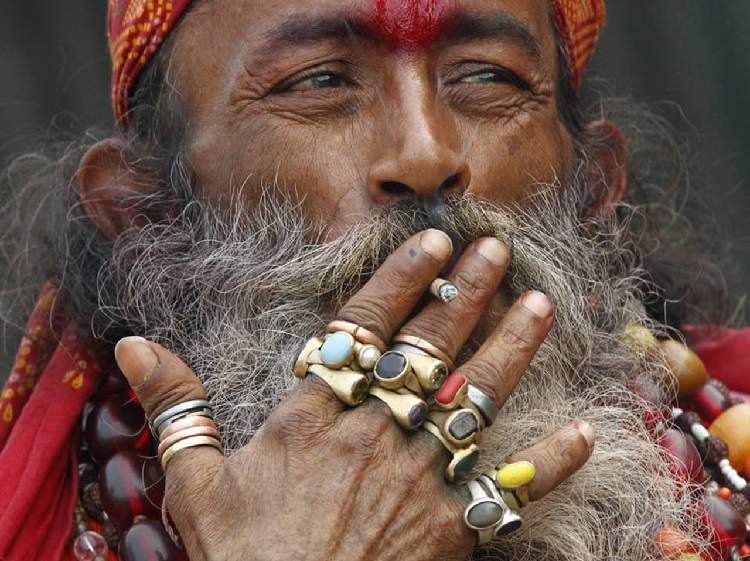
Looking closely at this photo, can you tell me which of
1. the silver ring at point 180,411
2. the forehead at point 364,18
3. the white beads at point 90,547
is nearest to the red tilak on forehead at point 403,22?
the forehead at point 364,18

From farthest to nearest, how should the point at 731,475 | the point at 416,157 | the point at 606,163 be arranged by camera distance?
the point at 606,163 < the point at 731,475 < the point at 416,157

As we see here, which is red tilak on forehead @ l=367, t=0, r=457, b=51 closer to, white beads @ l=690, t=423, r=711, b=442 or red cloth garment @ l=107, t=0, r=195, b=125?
red cloth garment @ l=107, t=0, r=195, b=125

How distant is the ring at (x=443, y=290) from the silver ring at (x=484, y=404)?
17 cm

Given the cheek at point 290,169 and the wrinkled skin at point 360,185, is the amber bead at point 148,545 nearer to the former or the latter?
the wrinkled skin at point 360,185

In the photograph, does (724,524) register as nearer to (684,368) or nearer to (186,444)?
(684,368)

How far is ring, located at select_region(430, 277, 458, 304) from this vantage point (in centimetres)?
200

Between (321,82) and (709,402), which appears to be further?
(709,402)

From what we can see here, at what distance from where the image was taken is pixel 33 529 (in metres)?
2.27

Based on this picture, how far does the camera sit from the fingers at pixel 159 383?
1.94 m

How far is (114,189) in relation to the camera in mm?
2697

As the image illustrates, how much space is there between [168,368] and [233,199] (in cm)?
56

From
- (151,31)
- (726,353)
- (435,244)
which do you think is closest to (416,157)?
(435,244)

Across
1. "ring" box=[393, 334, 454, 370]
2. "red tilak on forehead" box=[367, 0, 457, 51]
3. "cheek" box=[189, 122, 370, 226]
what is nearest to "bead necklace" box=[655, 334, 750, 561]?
"ring" box=[393, 334, 454, 370]

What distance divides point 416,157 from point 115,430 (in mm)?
876
